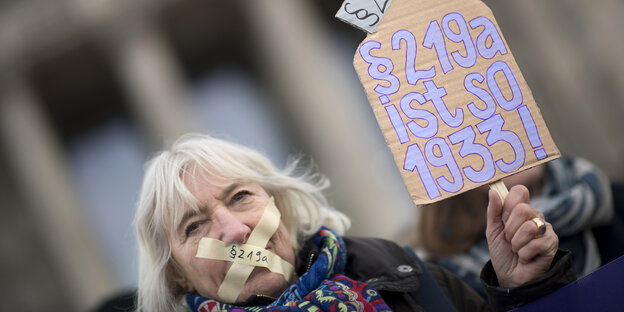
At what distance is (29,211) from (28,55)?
4.07 metres

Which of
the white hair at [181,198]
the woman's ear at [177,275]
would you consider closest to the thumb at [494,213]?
the white hair at [181,198]

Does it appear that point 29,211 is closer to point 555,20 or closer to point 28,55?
point 28,55

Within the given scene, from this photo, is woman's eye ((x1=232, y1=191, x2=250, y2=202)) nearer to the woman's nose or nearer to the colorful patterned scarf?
the woman's nose

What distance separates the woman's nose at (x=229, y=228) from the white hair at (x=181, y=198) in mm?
100

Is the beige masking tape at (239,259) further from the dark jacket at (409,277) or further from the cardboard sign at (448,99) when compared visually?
the cardboard sign at (448,99)

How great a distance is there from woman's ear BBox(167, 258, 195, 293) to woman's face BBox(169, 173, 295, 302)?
8 cm

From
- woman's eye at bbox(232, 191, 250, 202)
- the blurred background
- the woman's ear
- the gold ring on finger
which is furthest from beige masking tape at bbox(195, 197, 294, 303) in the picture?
the blurred background

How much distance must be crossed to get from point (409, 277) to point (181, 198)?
2.84 ft

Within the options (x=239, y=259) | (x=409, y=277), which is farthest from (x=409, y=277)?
(x=239, y=259)

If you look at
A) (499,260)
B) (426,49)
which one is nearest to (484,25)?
(426,49)

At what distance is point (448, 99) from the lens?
225 cm

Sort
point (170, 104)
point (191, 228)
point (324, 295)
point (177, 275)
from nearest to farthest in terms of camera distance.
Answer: point (324, 295) → point (191, 228) → point (177, 275) → point (170, 104)

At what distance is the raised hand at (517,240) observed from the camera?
→ 2119mm

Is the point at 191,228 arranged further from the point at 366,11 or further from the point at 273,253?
the point at 366,11
